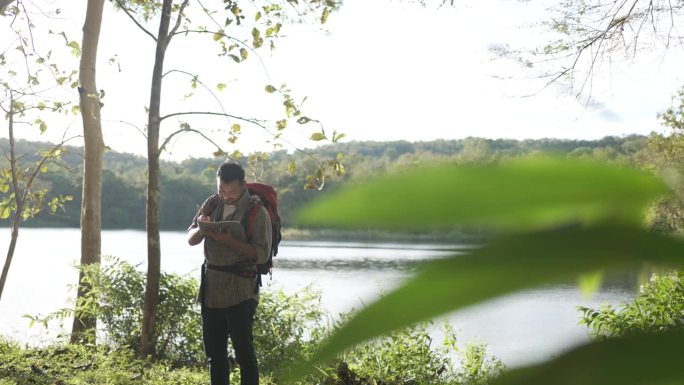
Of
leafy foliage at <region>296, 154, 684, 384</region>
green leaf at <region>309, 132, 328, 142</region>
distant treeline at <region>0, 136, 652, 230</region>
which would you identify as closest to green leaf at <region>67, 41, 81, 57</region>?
distant treeline at <region>0, 136, 652, 230</region>

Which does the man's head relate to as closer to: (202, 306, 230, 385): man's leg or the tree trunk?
(202, 306, 230, 385): man's leg

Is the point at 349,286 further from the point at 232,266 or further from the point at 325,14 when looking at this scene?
the point at 232,266

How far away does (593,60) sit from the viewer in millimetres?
5781

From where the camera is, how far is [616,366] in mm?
152

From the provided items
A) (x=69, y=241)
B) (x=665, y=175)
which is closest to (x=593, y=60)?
(x=665, y=175)

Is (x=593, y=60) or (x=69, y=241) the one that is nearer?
(x=593, y=60)

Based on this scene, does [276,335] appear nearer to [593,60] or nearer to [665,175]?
[593,60]

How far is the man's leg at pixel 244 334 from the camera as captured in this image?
334cm

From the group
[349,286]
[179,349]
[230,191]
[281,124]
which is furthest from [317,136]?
[349,286]

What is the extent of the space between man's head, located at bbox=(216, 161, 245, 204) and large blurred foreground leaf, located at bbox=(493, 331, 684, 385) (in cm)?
315

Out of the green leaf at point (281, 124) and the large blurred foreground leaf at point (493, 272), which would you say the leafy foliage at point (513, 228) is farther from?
the green leaf at point (281, 124)

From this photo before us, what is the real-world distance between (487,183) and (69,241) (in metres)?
34.8

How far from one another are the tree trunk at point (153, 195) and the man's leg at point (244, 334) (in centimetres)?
181

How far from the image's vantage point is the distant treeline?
17 centimetres
